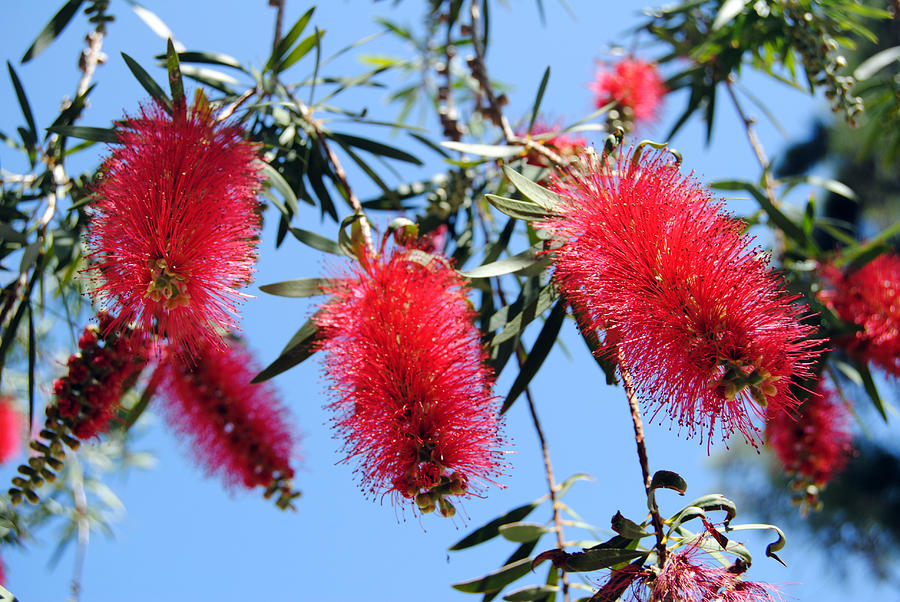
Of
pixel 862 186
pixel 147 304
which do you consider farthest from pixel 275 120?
pixel 862 186

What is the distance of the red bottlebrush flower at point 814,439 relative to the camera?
173 centimetres

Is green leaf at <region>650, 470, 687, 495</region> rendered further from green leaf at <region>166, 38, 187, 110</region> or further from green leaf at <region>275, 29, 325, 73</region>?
green leaf at <region>275, 29, 325, 73</region>

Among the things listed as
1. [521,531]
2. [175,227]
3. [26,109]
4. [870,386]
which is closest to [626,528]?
[521,531]

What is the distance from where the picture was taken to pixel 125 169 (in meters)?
1.09

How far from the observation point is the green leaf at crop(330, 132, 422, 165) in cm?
169

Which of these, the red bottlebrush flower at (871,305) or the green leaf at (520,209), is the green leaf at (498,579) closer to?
the green leaf at (520,209)

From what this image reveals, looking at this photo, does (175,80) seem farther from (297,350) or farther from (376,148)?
(376,148)

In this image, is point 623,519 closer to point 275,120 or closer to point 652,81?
point 275,120

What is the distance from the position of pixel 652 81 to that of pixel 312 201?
1.32 meters

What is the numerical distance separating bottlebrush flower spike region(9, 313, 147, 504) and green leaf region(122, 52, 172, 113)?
416mm

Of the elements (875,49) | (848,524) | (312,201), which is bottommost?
(848,524)

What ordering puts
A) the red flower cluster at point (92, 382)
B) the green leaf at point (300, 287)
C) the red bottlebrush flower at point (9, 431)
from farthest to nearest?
the red bottlebrush flower at point (9, 431), the red flower cluster at point (92, 382), the green leaf at point (300, 287)

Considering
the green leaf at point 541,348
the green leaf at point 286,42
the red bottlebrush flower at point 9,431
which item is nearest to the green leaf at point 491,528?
the green leaf at point 541,348

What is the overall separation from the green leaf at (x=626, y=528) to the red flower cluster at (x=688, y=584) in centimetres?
5
